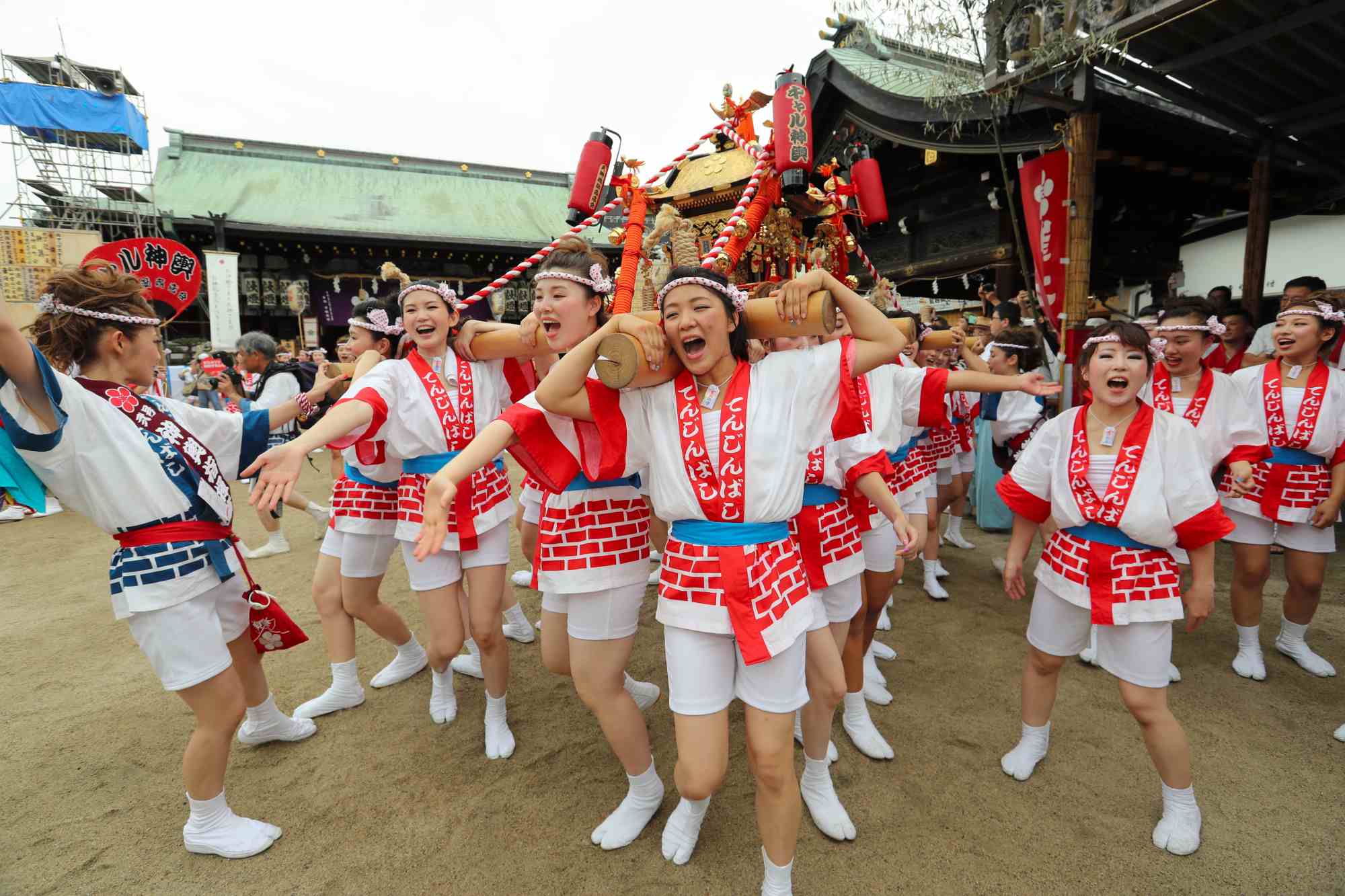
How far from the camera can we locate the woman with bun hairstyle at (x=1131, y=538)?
235 cm

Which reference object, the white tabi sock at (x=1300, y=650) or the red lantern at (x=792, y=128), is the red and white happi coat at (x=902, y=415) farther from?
the white tabi sock at (x=1300, y=650)

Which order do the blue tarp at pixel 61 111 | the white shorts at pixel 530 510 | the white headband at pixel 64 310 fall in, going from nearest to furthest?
1. the white headband at pixel 64 310
2. the white shorts at pixel 530 510
3. the blue tarp at pixel 61 111

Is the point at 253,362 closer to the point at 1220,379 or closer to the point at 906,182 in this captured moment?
the point at 1220,379

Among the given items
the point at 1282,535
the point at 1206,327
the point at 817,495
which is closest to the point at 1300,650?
the point at 1282,535

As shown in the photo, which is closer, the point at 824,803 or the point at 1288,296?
the point at 824,803

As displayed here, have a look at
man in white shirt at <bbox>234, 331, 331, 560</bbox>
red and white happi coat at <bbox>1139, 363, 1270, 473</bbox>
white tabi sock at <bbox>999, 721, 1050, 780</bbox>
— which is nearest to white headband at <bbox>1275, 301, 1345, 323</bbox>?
red and white happi coat at <bbox>1139, 363, 1270, 473</bbox>

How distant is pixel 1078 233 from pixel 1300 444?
2537 millimetres

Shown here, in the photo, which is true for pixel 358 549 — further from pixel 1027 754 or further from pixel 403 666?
pixel 1027 754

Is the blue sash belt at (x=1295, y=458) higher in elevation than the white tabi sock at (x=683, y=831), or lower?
higher

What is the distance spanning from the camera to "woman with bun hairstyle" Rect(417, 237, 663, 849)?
2301 mm

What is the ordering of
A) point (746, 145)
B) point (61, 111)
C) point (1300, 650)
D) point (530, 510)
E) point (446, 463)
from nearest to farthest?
point (446, 463) → point (1300, 650) → point (530, 510) → point (746, 145) → point (61, 111)

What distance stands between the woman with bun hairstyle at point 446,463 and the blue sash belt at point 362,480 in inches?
10.5

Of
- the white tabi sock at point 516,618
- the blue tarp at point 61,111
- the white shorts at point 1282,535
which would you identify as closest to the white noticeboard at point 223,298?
the blue tarp at point 61,111

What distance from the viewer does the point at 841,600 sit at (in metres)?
2.69
